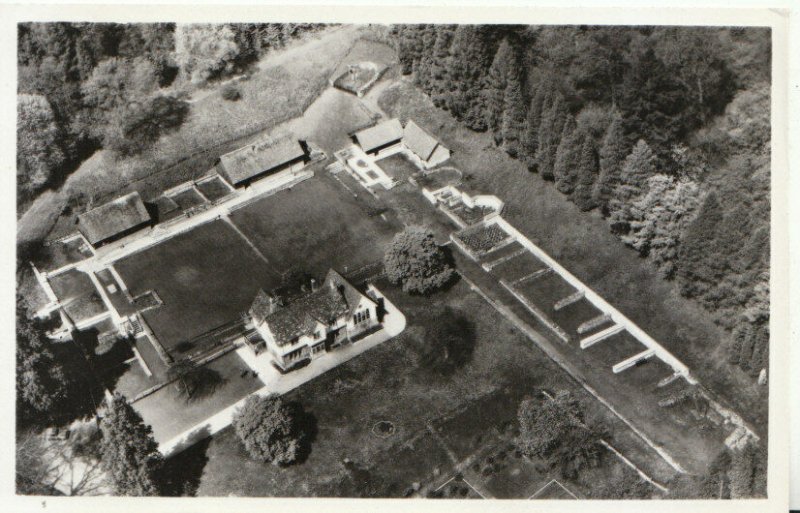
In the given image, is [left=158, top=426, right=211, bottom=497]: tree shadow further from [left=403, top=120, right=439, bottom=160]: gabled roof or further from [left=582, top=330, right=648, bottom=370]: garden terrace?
[left=403, top=120, right=439, bottom=160]: gabled roof

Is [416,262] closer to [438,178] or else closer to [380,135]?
[438,178]

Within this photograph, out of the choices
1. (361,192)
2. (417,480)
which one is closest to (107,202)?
(361,192)

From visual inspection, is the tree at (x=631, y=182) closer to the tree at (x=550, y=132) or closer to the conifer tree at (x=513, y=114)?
the tree at (x=550, y=132)

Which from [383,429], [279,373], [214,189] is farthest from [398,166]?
[383,429]

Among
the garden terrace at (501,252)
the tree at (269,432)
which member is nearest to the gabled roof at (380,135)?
the garden terrace at (501,252)

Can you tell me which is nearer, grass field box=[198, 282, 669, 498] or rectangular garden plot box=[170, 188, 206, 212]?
grass field box=[198, 282, 669, 498]

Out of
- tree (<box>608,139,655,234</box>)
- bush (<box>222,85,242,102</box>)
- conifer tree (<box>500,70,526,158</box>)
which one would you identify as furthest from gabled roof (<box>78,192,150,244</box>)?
tree (<box>608,139,655,234</box>)
